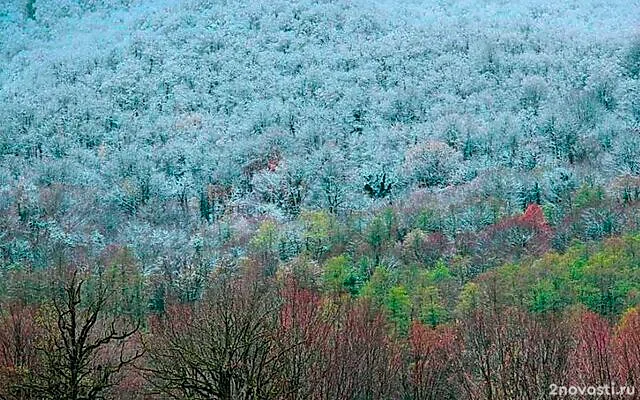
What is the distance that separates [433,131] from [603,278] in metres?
105

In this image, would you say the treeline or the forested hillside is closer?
the treeline

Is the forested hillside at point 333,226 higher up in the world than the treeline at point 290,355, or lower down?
lower down

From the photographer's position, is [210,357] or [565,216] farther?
[565,216]

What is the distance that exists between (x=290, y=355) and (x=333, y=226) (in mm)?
66067

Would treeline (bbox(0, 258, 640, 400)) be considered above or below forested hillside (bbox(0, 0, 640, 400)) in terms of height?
above

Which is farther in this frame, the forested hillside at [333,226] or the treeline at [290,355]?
the forested hillside at [333,226]

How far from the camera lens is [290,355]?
24.3 metres

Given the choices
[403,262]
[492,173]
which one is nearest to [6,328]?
[403,262]

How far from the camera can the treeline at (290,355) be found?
1938cm

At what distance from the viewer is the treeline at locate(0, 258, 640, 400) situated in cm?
1938

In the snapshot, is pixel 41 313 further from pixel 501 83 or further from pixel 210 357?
pixel 501 83

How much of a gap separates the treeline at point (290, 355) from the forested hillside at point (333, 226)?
0.14 meters

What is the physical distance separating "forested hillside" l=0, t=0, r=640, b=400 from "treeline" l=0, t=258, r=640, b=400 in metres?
0.14

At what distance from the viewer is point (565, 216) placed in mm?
82125
